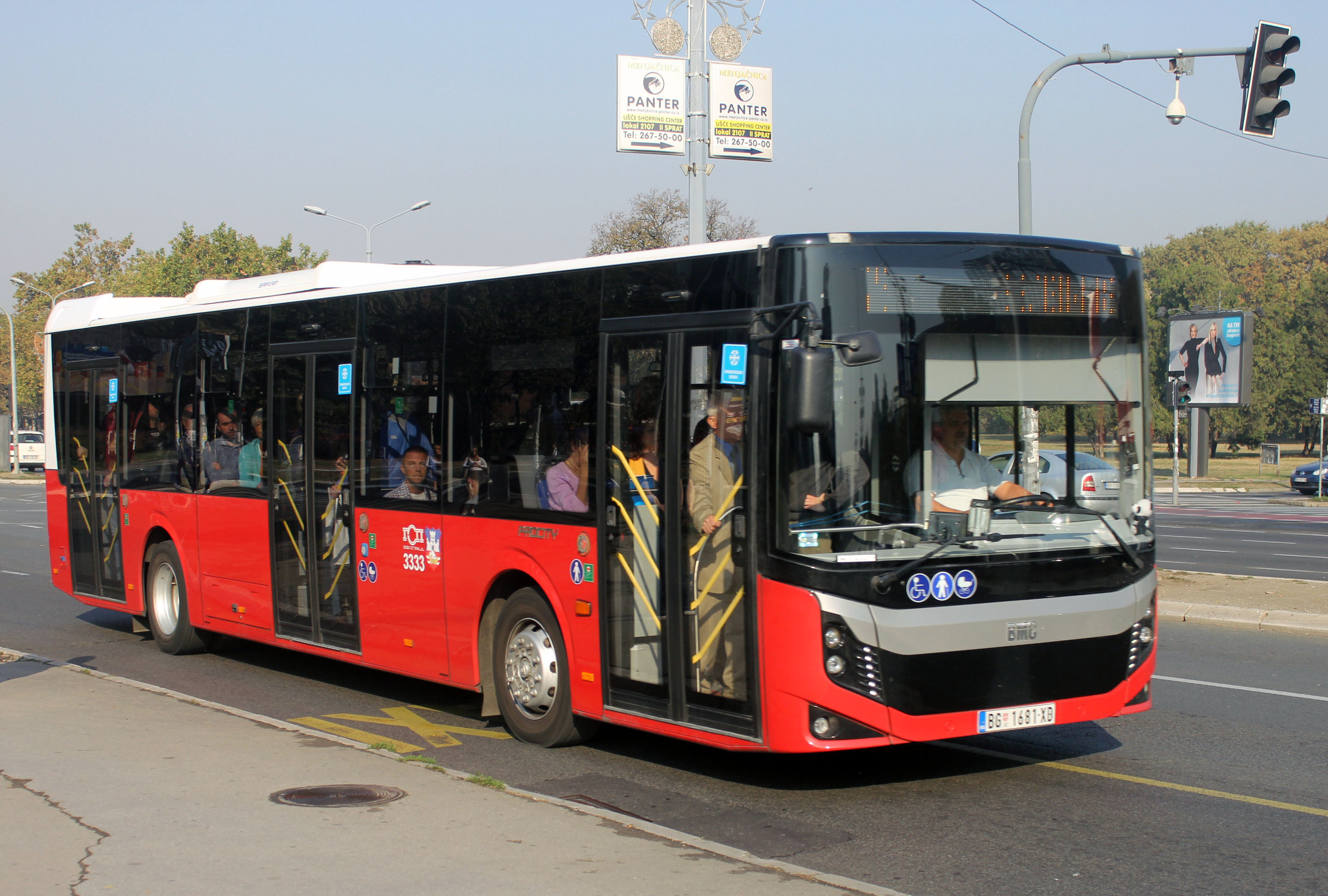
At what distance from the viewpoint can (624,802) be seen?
6902 millimetres

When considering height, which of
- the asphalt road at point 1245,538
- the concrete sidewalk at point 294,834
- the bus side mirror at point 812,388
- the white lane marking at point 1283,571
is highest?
the bus side mirror at point 812,388

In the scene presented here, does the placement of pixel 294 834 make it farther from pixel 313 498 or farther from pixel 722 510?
pixel 313 498

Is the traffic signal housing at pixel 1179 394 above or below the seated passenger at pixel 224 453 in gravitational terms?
above

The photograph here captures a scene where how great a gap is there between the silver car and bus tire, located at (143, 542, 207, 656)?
8326 mm

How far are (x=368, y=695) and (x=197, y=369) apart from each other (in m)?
3.62

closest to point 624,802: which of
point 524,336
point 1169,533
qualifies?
point 524,336

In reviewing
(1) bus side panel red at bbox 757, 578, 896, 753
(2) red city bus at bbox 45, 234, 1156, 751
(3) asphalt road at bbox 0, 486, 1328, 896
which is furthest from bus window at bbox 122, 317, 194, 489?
(1) bus side panel red at bbox 757, 578, 896, 753

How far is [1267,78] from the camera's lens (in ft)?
47.6

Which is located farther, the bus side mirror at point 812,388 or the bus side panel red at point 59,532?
the bus side panel red at point 59,532

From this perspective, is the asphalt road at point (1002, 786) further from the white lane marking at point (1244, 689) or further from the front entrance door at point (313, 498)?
the front entrance door at point (313, 498)

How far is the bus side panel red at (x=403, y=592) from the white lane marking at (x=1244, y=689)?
5643 mm

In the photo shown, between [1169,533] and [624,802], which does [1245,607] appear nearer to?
[624,802]

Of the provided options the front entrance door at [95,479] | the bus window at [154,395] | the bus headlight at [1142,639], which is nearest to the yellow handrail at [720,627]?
the bus headlight at [1142,639]

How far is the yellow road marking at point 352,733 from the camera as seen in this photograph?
8.09 meters
